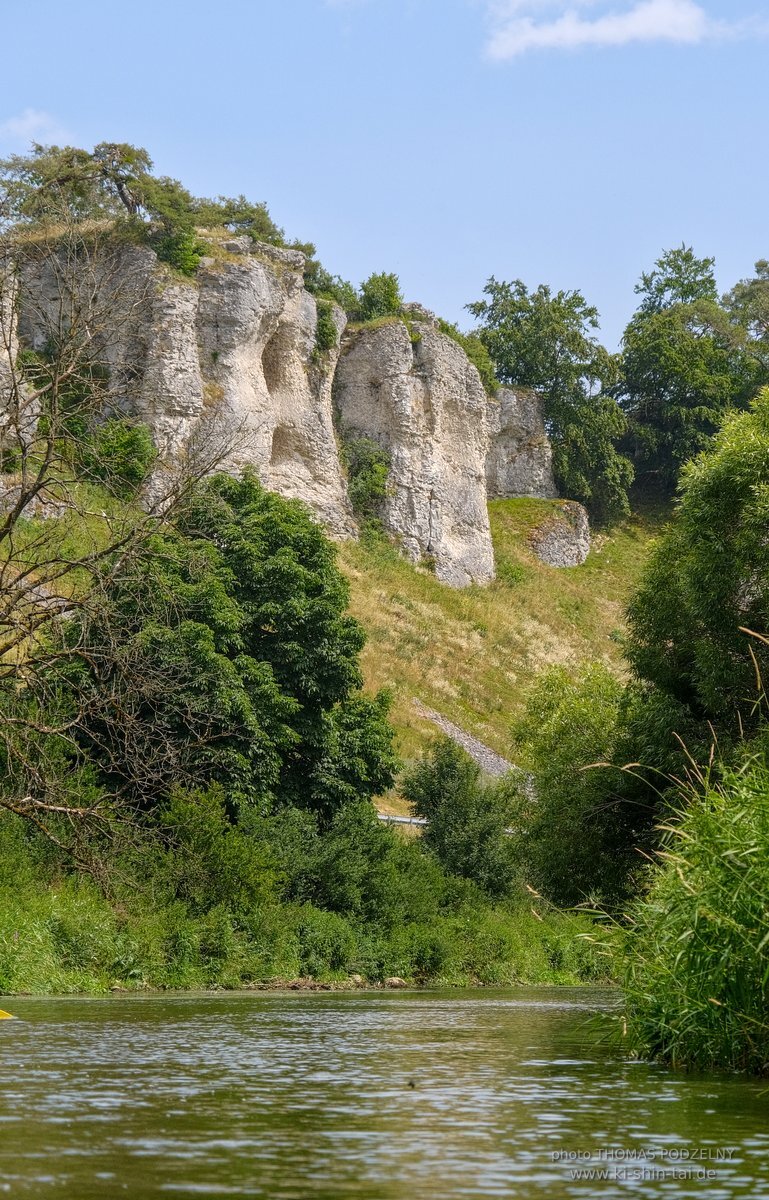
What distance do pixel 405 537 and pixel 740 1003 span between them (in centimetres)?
6574

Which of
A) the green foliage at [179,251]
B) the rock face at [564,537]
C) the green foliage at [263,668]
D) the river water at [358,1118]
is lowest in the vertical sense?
the river water at [358,1118]

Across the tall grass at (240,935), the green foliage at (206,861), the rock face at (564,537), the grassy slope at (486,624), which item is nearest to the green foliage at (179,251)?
the grassy slope at (486,624)

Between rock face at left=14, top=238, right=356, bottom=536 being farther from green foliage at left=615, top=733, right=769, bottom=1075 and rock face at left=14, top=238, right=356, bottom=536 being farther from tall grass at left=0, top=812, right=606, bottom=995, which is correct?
green foliage at left=615, top=733, right=769, bottom=1075

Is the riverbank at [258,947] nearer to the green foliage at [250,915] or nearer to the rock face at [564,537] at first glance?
the green foliage at [250,915]

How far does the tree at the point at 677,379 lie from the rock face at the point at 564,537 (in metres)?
11.3

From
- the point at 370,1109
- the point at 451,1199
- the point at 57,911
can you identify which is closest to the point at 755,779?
the point at 370,1109

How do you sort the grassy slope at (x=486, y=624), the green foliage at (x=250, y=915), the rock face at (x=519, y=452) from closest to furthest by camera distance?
the green foliage at (x=250, y=915) < the grassy slope at (x=486, y=624) < the rock face at (x=519, y=452)

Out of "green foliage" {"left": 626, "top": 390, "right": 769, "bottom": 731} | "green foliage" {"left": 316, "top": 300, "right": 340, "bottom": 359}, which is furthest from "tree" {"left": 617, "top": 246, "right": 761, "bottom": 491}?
"green foliage" {"left": 626, "top": 390, "right": 769, "bottom": 731}

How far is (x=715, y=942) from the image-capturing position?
1045 centimetres

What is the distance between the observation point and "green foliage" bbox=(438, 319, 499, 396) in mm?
85750

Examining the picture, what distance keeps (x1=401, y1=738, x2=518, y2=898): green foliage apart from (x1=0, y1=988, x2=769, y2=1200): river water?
25.3 metres

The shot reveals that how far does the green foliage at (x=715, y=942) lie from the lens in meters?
10.2

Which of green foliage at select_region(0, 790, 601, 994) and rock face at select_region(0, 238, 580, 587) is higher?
rock face at select_region(0, 238, 580, 587)

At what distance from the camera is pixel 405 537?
75.8m
